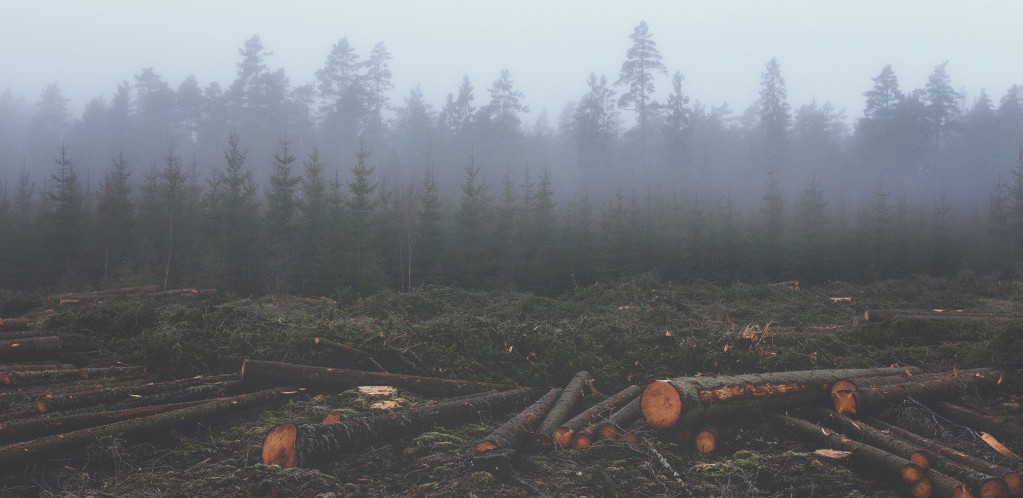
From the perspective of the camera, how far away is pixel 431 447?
436 cm

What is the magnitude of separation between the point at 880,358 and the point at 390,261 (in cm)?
1866

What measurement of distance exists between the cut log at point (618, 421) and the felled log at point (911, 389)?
1.96m

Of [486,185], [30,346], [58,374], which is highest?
[486,185]

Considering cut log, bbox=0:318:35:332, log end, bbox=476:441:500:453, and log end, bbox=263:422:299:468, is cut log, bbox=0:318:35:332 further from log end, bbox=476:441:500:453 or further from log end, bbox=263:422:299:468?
log end, bbox=476:441:500:453

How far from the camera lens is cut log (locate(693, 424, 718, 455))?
4.33 m

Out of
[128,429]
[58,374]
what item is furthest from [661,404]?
[58,374]

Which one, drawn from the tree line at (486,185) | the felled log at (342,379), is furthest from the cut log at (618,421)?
the tree line at (486,185)

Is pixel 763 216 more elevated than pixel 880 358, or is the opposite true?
pixel 763 216

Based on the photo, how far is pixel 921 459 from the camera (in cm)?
363

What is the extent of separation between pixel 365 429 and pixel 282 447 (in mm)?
702

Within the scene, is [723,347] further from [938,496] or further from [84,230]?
[84,230]

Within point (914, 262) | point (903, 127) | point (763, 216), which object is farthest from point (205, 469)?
point (903, 127)

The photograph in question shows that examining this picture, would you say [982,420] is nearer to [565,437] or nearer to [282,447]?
[565,437]

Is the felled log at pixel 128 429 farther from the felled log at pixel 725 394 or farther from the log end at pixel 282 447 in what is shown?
the felled log at pixel 725 394
